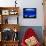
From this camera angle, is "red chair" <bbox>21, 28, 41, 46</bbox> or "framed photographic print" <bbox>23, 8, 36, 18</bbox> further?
"framed photographic print" <bbox>23, 8, 36, 18</bbox>

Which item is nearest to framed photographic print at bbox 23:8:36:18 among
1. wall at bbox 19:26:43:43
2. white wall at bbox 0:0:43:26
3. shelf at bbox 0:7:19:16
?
white wall at bbox 0:0:43:26

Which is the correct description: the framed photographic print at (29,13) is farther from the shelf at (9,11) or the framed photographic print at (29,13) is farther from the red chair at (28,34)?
the red chair at (28,34)

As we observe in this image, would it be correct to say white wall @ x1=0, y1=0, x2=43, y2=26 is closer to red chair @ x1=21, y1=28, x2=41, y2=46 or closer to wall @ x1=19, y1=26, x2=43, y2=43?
wall @ x1=19, y1=26, x2=43, y2=43

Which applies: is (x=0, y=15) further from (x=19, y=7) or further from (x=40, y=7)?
(x=40, y=7)

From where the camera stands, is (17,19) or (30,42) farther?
(17,19)

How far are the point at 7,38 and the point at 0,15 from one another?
2.88 ft

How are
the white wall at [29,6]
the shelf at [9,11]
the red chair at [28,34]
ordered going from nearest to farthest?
the red chair at [28,34], the shelf at [9,11], the white wall at [29,6]

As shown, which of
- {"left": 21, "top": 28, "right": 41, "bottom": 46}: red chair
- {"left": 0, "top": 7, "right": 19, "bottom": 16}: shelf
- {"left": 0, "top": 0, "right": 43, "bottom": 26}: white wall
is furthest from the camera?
{"left": 0, "top": 0, "right": 43, "bottom": 26}: white wall

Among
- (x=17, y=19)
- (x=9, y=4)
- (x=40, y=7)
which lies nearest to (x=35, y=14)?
(x=40, y=7)

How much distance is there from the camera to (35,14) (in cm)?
577

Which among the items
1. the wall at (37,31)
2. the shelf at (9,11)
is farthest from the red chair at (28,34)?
the shelf at (9,11)

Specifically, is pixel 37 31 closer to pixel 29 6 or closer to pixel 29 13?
pixel 29 13

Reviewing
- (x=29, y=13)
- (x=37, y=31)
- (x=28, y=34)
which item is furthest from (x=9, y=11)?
(x=37, y=31)

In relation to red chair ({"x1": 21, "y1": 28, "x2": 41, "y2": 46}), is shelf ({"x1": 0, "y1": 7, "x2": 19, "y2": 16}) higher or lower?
higher
